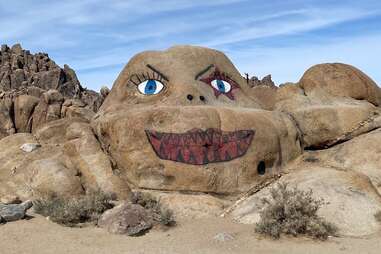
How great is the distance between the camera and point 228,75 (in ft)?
45.4

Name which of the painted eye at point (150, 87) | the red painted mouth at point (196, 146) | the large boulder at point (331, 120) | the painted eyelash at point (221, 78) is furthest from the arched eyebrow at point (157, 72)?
the large boulder at point (331, 120)

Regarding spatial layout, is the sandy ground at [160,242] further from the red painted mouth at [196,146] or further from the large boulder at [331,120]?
the large boulder at [331,120]

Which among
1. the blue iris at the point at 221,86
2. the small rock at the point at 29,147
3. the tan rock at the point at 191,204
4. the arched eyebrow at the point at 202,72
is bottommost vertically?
the tan rock at the point at 191,204

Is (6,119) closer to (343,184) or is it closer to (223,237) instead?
(223,237)

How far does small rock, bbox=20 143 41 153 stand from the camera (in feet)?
43.8

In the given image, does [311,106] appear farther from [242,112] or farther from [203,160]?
[203,160]

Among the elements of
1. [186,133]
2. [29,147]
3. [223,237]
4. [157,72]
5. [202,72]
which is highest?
[157,72]

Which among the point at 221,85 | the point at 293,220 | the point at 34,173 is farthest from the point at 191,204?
the point at 221,85

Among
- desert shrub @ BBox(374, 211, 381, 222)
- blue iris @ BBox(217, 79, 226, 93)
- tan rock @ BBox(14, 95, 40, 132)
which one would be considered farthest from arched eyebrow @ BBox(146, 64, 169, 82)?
tan rock @ BBox(14, 95, 40, 132)

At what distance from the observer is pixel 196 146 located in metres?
11.2

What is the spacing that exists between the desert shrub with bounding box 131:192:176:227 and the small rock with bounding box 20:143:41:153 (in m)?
3.93

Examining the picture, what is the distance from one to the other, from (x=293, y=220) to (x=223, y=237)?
4.16 feet

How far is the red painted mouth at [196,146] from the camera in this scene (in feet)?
36.6

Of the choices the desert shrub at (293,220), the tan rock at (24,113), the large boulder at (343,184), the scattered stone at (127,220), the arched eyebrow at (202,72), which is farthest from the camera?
the tan rock at (24,113)
